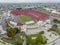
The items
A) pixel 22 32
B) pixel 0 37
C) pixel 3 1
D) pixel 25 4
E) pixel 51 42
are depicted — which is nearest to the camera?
pixel 51 42

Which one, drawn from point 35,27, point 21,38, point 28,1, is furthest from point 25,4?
point 21,38

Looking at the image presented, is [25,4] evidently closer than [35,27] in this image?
No

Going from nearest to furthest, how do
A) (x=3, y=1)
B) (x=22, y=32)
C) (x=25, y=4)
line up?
(x=22, y=32)
(x=3, y=1)
(x=25, y=4)

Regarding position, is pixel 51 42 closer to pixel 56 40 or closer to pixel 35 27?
pixel 56 40

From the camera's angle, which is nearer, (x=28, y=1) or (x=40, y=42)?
(x=40, y=42)

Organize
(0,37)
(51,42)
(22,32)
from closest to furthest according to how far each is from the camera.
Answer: (51,42) < (0,37) < (22,32)

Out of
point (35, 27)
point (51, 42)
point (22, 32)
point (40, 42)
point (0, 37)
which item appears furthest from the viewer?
point (35, 27)

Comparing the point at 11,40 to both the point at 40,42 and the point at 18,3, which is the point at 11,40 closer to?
the point at 40,42

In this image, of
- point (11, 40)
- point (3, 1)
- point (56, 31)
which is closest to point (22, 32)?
point (11, 40)
